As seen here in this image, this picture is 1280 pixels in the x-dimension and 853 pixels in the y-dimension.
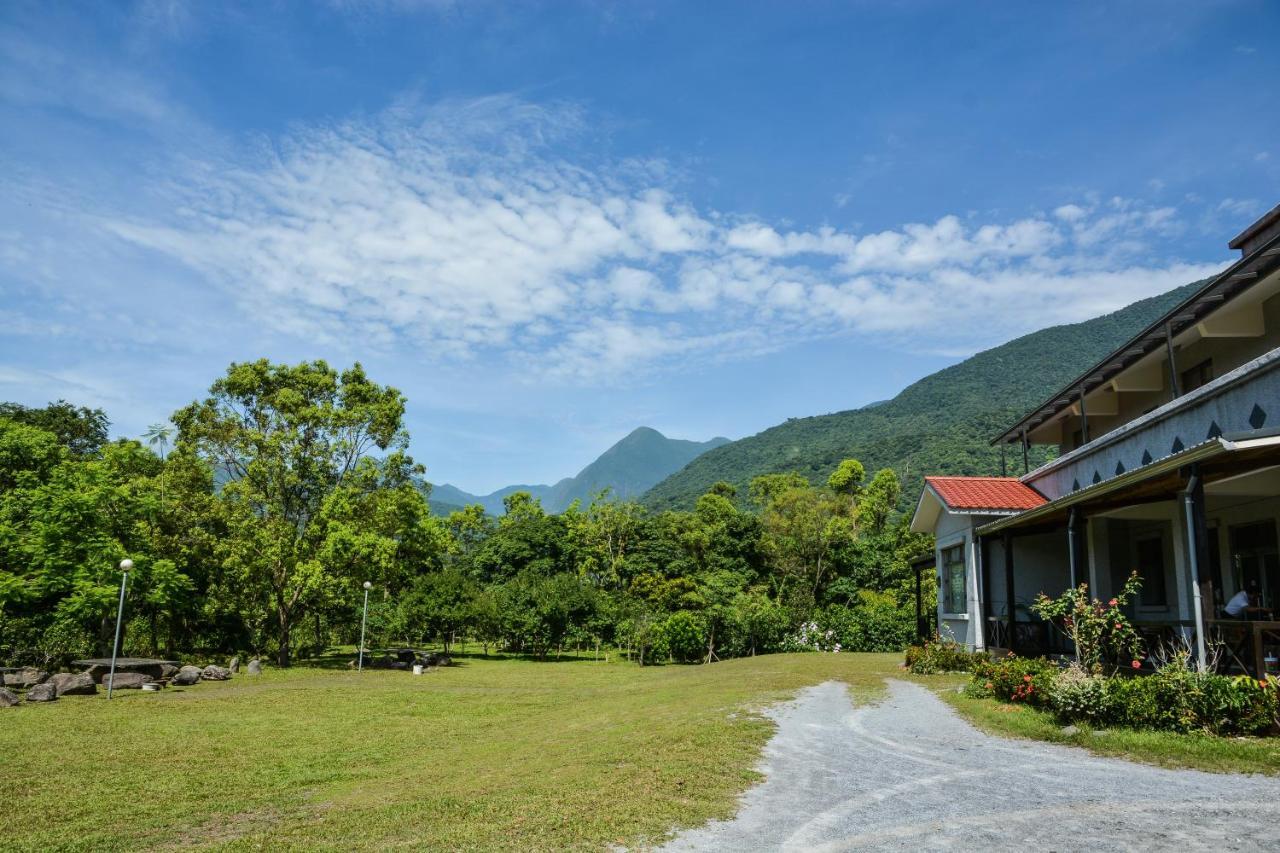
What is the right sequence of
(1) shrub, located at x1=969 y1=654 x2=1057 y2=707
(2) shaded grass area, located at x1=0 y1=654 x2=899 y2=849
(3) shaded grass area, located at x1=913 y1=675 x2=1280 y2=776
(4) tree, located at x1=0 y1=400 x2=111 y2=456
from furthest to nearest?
(4) tree, located at x1=0 y1=400 x2=111 y2=456 → (1) shrub, located at x1=969 y1=654 x2=1057 y2=707 → (3) shaded grass area, located at x1=913 y1=675 x2=1280 y2=776 → (2) shaded grass area, located at x1=0 y1=654 x2=899 y2=849

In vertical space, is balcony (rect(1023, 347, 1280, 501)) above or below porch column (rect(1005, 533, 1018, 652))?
above

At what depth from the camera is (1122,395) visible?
58.4ft

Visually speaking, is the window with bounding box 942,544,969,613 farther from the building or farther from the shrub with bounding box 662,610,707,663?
the shrub with bounding box 662,610,707,663

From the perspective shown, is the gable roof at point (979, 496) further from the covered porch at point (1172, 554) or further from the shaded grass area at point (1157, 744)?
the shaded grass area at point (1157, 744)

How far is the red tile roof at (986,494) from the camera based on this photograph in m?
18.5

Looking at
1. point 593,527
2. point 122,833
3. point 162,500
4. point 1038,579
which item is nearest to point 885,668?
point 1038,579

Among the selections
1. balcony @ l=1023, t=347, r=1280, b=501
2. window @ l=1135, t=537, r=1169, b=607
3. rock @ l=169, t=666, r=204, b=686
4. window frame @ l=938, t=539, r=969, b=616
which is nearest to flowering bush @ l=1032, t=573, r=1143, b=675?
balcony @ l=1023, t=347, r=1280, b=501

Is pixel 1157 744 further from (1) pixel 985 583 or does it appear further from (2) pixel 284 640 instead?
(2) pixel 284 640

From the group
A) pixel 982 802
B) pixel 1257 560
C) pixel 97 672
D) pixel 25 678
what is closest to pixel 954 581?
pixel 1257 560

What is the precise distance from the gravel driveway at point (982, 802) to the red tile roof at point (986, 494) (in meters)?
10.4

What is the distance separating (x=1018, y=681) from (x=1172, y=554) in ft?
20.0

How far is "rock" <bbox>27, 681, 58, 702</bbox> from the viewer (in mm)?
16906

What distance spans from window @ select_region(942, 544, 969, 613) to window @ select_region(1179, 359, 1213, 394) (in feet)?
21.4

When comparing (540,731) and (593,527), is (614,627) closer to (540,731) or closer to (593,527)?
(593,527)
